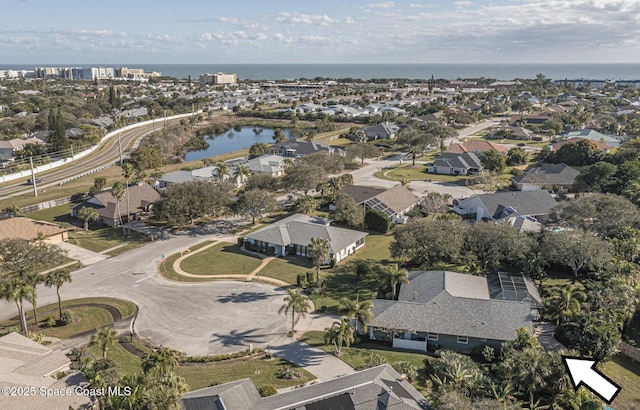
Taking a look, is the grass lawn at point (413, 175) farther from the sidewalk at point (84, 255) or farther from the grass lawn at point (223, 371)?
the grass lawn at point (223, 371)

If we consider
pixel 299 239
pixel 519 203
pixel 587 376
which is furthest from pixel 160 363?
pixel 519 203

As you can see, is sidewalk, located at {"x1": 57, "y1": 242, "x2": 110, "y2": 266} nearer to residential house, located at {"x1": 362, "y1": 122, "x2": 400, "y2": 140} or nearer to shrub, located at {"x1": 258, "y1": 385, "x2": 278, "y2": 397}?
shrub, located at {"x1": 258, "y1": 385, "x2": 278, "y2": 397}

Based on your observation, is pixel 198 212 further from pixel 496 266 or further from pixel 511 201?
pixel 511 201

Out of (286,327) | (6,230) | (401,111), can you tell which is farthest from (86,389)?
(401,111)

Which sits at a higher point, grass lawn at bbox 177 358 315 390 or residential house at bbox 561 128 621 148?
residential house at bbox 561 128 621 148

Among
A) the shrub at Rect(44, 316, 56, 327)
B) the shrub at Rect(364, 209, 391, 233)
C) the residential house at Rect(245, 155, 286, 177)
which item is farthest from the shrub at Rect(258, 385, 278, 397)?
the residential house at Rect(245, 155, 286, 177)

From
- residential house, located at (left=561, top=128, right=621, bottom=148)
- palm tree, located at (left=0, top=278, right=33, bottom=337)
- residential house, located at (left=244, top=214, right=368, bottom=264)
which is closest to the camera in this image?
palm tree, located at (left=0, top=278, right=33, bottom=337)
